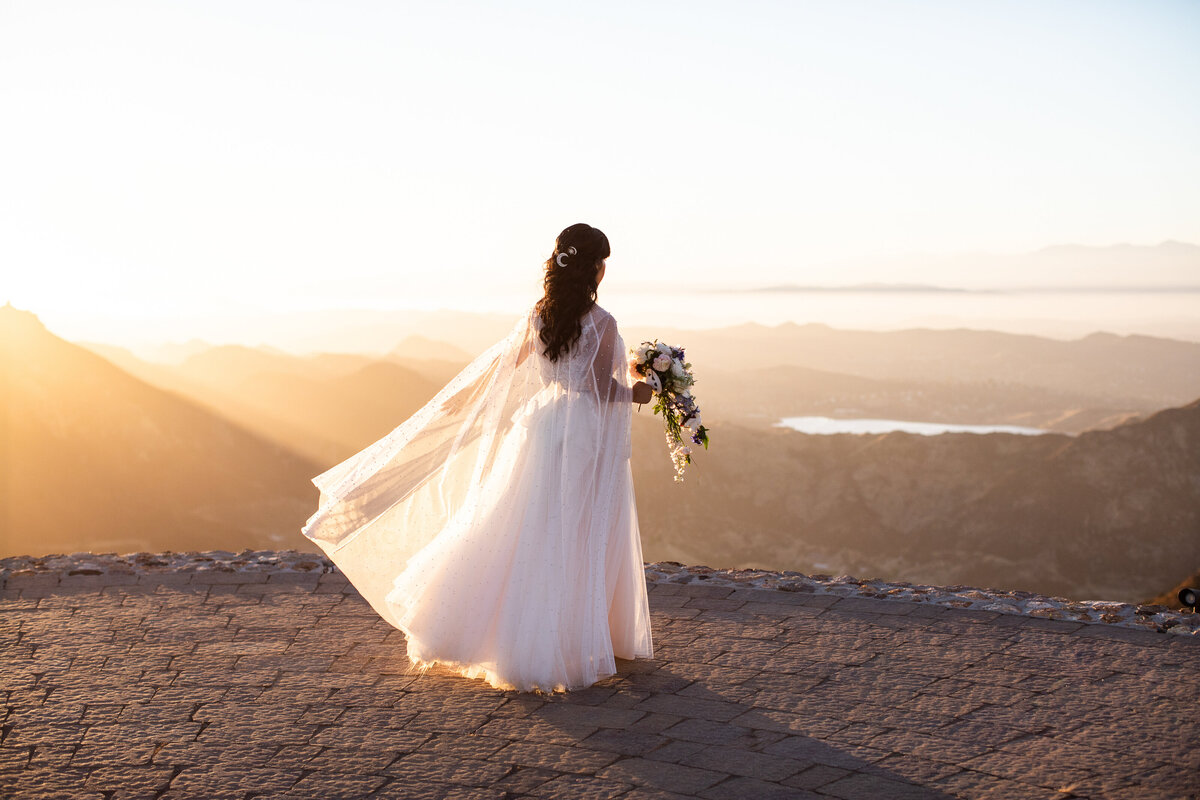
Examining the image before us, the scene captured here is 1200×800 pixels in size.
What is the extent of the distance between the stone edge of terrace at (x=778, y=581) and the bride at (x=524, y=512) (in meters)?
2.09

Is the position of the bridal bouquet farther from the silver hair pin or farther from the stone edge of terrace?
the stone edge of terrace

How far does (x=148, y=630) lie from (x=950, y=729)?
5157 millimetres

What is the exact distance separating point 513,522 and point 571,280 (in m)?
1.42

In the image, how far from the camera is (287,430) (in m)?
63.6

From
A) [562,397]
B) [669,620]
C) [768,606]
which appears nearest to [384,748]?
[562,397]

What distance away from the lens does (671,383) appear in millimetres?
5285

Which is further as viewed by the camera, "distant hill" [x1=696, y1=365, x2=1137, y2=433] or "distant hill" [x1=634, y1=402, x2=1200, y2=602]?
"distant hill" [x1=696, y1=365, x2=1137, y2=433]

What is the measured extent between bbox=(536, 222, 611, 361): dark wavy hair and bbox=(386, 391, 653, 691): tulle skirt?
1.48 ft

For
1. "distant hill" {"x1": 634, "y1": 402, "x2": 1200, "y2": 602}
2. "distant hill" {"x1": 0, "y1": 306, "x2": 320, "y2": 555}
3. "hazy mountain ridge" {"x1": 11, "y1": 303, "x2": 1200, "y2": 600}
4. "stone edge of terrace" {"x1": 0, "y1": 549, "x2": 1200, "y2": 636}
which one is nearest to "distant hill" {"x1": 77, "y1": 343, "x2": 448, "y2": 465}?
"hazy mountain ridge" {"x1": 11, "y1": 303, "x2": 1200, "y2": 600}

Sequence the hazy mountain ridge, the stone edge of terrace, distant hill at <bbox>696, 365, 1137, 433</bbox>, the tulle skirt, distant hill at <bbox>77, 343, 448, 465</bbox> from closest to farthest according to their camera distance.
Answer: the tulle skirt
the stone edge of terrace
the hazy mountain ridge
distant hill at <bbox>77, 343, 448, 465</bbox>
distant hill at <bbox>696, 365, 1137, 433</bbox>

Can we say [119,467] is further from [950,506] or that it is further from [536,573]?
[536,573]

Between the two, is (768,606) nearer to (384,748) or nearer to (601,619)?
(601,619)

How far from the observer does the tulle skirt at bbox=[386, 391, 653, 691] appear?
474 centimetres

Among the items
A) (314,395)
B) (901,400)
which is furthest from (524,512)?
(901,400)
